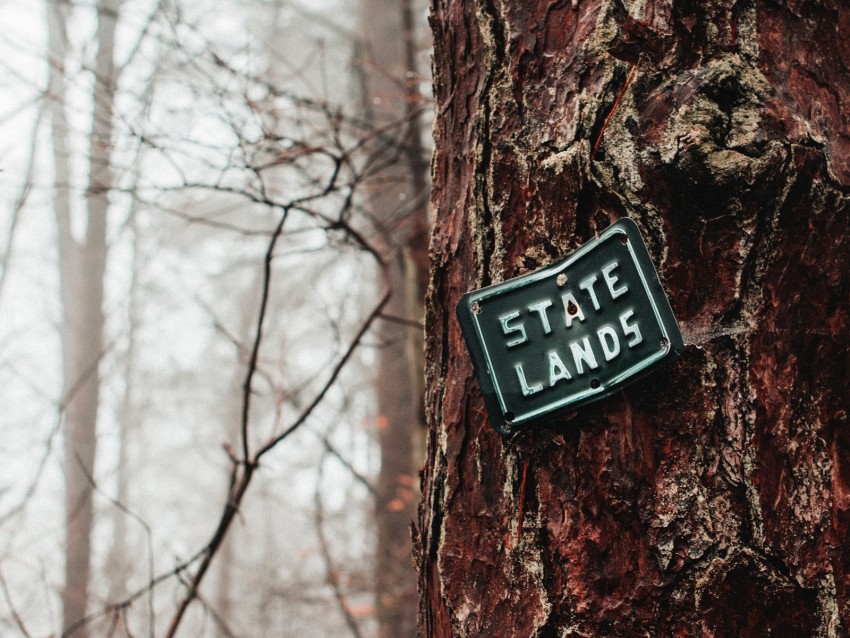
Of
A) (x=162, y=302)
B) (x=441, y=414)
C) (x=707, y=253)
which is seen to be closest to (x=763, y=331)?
(x=707, y=253)

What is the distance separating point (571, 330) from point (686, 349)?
0.43ft

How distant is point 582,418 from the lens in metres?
0.80

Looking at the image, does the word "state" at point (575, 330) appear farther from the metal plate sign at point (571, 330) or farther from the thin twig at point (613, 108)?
the thin twig at point (613, 108)

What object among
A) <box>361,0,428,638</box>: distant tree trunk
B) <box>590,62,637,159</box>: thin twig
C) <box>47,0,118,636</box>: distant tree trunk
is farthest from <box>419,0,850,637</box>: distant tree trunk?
<box>47,0,118,636</box>: distant tree trunk

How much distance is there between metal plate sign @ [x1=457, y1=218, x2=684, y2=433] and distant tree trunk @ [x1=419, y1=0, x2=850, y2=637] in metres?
0.03

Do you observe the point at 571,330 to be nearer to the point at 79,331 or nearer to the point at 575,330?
the point at 575,330

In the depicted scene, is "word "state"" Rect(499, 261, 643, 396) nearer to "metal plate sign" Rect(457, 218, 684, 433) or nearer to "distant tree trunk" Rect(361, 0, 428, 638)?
"metal plate sign" Rect(457, 218, 684, 433)

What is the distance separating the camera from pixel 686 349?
78 centimetres

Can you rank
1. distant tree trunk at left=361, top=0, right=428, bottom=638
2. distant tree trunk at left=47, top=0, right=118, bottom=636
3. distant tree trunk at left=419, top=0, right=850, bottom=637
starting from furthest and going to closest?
distant tree trunk at left=47, top=0, right=118, bottom=636 < distant tree trunk at left=361, top=0, right=428, bottom=638 < distant tree trunk at left=419, top=0, right=850, bottom=637

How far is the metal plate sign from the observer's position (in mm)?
780

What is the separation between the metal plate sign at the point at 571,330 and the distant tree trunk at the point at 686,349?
25mm

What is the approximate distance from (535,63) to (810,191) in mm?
363

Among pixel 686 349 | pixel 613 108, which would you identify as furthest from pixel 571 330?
pixel 613 108

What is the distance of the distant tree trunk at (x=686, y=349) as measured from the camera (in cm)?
74
